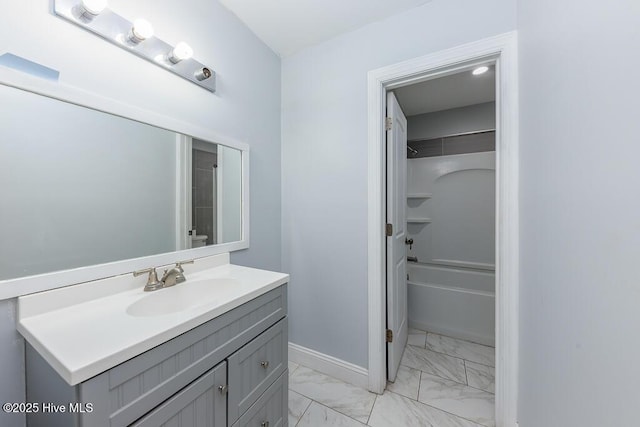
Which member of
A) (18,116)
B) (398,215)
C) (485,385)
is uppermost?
(18,116)

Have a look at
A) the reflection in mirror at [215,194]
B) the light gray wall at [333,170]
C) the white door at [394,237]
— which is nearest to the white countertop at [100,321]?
the reflection in mirror at [215,194]

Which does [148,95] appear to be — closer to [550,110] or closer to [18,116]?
[18,116]

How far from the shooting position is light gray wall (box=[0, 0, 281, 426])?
0.77 m

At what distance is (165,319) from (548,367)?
1224mm

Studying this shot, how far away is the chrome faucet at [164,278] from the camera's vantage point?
40.0 inches

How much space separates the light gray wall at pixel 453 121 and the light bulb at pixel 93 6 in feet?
9.25

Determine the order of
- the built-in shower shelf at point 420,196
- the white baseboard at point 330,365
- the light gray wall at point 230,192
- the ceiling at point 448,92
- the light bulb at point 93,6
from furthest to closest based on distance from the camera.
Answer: the built-in shower shelf at point 420,196, the ceiling at point 448,92, the white baseboard at point 330,365, the light gray wall at point 230,192, the light bulb at point 93,6

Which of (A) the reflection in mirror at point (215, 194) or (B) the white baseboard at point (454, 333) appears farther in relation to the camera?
(B) the white baseboard at point (454, 333)

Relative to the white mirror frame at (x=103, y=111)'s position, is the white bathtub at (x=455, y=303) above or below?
below

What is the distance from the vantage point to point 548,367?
763 mm

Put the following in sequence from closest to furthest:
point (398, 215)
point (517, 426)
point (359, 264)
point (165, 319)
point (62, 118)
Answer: point (165, 319) < point (62, 118) < point (517, 426) < point (359, 264) < point (398, 215)

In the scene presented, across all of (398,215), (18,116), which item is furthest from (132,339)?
(398,215)

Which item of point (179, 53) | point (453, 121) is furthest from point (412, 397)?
point (453, 121)

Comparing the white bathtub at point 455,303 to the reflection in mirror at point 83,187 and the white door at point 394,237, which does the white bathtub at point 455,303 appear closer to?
the white door at point 394,237
